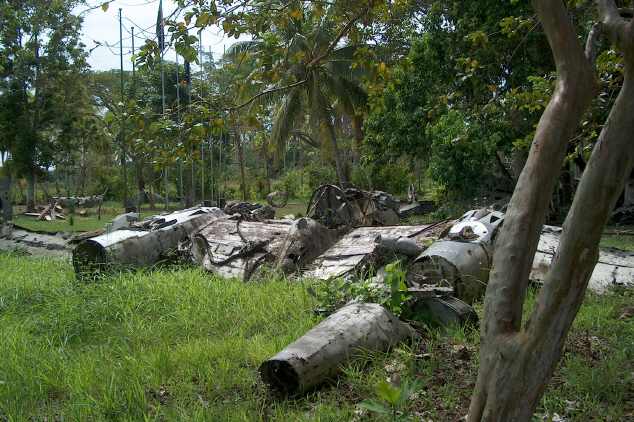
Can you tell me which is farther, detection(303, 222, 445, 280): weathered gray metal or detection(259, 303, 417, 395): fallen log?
detection(303, 222, 445, 280): weathered gray metal

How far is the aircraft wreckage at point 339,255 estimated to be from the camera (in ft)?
14.5

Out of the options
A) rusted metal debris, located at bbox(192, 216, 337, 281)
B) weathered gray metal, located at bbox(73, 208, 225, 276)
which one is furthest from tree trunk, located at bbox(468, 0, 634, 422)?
weathered gray metal, located at bbox(73, 208, 225, 276)

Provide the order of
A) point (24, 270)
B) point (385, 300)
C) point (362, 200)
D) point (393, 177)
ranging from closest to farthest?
point (385, 300) → point (24, 270) → point (362, 200) → point (393, 177)

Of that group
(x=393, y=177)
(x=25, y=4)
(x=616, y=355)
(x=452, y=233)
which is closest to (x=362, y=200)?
(x=452, y=233)

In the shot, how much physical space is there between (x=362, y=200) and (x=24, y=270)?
5.89 m

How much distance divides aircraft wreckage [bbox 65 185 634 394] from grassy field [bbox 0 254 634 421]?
0.21 meters

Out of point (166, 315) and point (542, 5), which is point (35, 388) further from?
point (542, 5)

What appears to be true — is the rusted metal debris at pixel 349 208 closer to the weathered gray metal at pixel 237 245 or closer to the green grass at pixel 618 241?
the weathered gray metal at pixel 237 245

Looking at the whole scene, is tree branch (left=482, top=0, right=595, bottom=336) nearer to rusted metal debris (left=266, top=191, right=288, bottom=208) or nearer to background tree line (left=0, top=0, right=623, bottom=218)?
background tree line (left=0, top=0, right=623, bottom=218)

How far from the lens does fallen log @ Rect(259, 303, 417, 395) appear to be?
4.03m

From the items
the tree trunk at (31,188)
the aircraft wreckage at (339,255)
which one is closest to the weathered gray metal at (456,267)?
the aircraft wreckage at (339,255)

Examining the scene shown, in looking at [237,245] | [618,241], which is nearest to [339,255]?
[237,245]

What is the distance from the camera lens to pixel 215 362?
4707 millimetres

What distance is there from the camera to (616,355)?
4.57m
